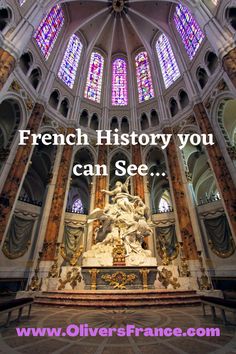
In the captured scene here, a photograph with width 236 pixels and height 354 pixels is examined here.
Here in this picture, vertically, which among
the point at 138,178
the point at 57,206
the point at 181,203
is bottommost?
the point at 57,206

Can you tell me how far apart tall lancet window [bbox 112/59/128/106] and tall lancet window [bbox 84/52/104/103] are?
167 centimetres

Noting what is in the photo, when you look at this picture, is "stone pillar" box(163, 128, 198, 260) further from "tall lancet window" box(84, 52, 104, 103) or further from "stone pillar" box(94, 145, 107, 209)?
"tall lancet window" box(84, 52, 104, 103)

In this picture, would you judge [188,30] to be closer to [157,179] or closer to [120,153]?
[120,153]

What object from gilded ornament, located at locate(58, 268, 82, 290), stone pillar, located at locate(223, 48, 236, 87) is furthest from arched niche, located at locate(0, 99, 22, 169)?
stone pillar, located at locate(223, 48, 236, 87)

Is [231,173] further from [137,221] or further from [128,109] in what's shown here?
[128,109]

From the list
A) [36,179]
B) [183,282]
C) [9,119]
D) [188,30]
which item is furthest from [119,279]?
[188,30]

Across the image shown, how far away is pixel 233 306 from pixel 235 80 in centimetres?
1103

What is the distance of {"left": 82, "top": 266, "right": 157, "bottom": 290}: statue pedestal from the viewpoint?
888 centimetres

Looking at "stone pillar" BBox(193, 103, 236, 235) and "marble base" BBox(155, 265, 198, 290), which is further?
"stone pillar" BBox(193, 103, 236, 235)

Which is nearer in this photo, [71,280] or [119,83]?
[71,280]

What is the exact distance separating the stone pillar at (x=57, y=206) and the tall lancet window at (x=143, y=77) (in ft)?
35.6

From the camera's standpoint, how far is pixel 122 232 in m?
11.2

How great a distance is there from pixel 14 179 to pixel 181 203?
11370 mm

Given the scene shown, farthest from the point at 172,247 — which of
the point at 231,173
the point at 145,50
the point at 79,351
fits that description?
the point at 145,50
